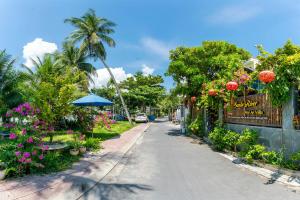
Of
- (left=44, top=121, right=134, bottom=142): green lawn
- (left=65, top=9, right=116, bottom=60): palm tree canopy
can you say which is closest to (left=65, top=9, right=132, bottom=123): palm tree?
(left=65, top=9, right=116, bottom=60): palm tree canopy

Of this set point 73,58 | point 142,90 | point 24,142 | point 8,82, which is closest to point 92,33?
point 73,58

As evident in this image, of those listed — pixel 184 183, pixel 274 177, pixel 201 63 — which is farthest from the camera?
pixel 201 63

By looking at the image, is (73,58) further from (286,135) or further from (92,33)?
(286,135)

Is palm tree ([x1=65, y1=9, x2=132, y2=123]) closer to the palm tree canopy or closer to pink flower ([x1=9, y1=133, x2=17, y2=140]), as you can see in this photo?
the palm tree canopy

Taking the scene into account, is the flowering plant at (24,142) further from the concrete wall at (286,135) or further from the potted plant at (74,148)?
the concrete wall at (286,135)

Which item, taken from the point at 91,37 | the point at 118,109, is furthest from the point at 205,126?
the point at 118,109

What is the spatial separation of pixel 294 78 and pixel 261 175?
9.51 feet

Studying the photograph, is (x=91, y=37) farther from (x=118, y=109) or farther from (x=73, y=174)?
(x=118, y=109)

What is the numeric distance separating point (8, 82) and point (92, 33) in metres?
11.9

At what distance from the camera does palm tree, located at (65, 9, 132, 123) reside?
2680 centimetres

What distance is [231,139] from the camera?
32.8 feet

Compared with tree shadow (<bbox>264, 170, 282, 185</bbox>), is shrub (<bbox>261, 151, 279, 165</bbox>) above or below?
above

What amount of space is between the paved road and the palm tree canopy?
67.2 ft

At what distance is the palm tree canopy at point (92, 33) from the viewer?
26797 millimetres
